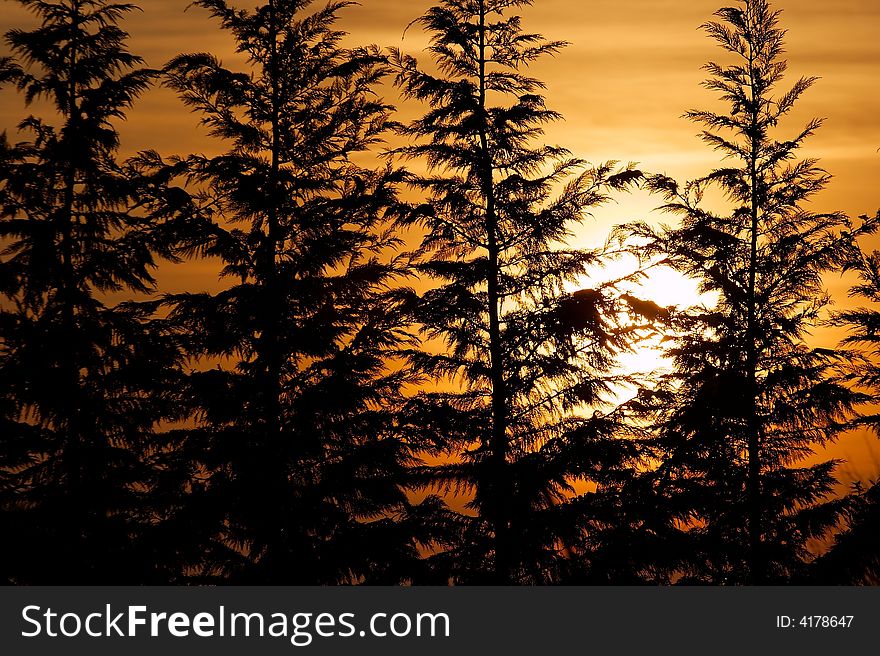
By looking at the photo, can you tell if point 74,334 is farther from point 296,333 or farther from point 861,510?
point 861,510

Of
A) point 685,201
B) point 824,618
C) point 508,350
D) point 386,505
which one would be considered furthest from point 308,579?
point 685,201

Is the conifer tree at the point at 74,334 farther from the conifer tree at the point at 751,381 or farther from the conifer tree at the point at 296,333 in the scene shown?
the conifer tree at the point at 751,381

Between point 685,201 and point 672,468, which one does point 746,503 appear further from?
point 685,201

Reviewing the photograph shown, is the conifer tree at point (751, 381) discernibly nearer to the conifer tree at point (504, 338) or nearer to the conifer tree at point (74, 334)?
the conifer tree at point (504, 338)

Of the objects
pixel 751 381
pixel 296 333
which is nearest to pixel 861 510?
pixel 751 381

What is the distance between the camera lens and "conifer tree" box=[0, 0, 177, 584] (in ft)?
67.3

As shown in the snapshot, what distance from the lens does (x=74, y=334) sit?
20.8m

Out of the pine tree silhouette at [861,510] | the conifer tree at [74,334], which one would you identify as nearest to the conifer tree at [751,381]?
the pine tree silhouette at [861,510]

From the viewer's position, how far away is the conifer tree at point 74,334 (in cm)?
2050

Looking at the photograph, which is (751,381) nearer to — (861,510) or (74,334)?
(861,510)

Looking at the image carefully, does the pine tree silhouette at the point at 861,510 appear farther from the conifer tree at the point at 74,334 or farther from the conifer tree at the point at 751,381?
the conifer tree at the point at 74,334

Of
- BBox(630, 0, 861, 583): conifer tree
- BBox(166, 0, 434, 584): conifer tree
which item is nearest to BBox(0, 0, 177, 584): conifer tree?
BBox(166, 0, 434, 584): conifer tree

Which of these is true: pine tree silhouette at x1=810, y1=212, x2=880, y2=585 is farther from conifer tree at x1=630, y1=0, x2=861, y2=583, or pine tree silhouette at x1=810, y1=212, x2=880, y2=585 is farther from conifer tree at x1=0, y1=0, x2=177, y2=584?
conifer tree at x1=0, y1=0, x2=177, y2=584

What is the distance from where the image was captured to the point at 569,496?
71.0ft
